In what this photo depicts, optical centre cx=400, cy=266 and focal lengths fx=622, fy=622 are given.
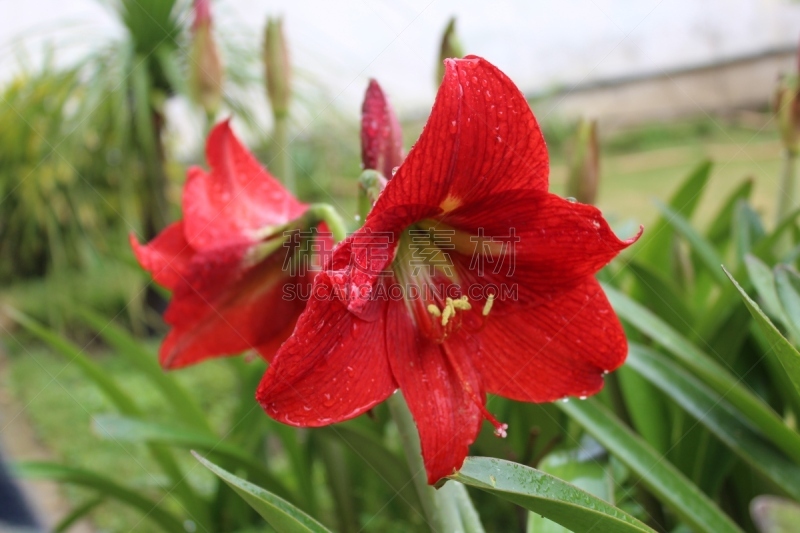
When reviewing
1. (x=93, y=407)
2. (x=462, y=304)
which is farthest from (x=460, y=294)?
(x=93, y=407)

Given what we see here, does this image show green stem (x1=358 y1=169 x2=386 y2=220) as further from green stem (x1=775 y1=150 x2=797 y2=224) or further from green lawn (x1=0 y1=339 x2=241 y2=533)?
green lawn (x1=0 y1=339 x2=241 y2=533)

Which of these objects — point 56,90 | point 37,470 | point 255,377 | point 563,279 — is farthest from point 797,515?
point 56,90

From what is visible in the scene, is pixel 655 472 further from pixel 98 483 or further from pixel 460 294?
pixel 98 483

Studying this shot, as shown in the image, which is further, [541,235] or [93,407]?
[93,407]

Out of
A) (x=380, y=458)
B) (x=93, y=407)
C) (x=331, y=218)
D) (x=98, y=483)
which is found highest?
(x=331, y=218)

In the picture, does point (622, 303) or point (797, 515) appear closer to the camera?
point (797, 515)

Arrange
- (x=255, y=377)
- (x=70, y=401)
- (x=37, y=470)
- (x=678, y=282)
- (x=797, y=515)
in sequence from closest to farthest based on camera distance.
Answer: (x=797, y=515), (x=37, y=470), (x=255, y=377), (x=678, y=282), (x=70, y=401)

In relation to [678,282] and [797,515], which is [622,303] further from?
[797,515]
